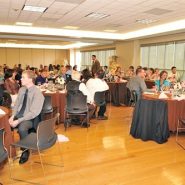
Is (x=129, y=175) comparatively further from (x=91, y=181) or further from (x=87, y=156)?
(x=87, y=156)

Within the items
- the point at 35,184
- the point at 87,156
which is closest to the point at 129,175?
the point at 87,156

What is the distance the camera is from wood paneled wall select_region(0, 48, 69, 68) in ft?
62.4

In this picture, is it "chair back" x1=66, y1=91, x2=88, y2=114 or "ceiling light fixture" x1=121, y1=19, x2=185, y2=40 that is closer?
"chair back" x1=66, y1=91, x2=88, y2=114

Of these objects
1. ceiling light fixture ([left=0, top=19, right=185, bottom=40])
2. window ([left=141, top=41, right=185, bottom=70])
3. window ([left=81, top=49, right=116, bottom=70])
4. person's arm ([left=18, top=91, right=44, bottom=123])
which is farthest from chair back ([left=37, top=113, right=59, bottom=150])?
window ([left=81, top=49, right=116, bottom=70])

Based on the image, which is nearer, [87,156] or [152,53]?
[87,156]

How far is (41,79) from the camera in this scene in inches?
303

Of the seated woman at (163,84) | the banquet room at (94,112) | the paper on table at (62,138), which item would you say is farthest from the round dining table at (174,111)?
the paper on table at (62,138)

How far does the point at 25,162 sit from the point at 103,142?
1.52 m

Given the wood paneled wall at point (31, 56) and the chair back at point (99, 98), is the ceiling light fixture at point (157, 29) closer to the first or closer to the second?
the chair back at point (99, 98)

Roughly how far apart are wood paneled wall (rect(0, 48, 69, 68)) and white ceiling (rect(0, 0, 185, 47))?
1095cm

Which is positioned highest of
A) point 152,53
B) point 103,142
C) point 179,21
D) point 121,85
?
point 179,21

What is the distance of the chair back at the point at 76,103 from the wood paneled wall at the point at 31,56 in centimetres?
1542

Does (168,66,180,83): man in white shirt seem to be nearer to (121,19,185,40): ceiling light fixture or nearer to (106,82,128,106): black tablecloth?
(121,19,185,40): ceiling light fixture

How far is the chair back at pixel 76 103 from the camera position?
502cm
